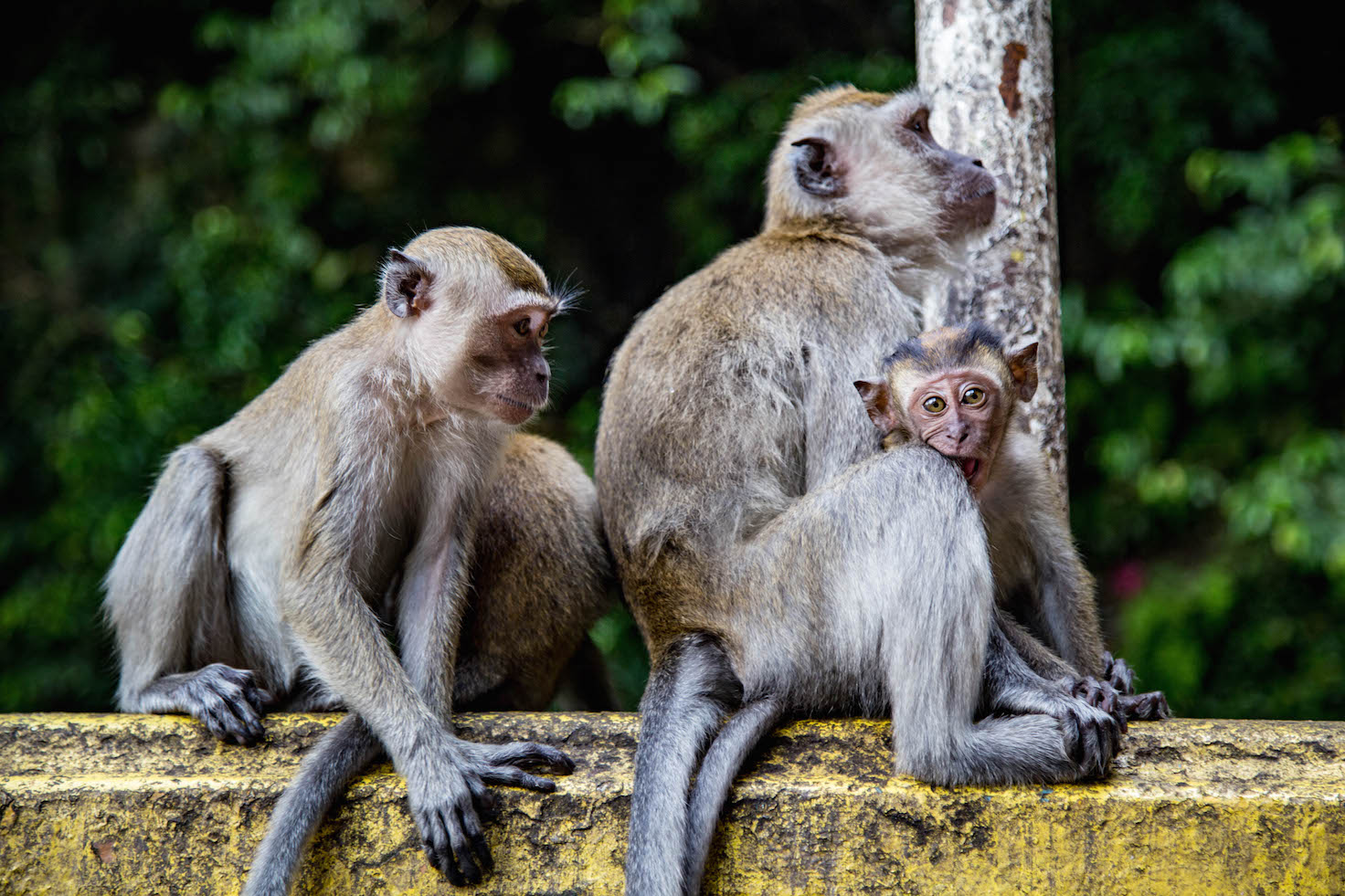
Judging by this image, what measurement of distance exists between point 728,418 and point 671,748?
3.71 feet

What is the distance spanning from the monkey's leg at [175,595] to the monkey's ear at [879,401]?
215cm

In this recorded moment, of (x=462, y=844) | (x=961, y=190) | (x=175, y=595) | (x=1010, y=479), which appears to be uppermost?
(x=961, y=190)

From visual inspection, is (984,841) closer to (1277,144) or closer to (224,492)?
(224,492)

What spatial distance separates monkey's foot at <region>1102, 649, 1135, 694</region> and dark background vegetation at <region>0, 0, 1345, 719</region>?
3069mm

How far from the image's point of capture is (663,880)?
314 cm

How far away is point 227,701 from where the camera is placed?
4.02 meters

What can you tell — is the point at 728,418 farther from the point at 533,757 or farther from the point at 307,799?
the point at 307,799

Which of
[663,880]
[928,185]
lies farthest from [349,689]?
[928,185]

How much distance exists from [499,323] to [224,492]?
1.26 m

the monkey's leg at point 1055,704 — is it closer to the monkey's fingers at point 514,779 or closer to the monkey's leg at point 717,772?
the monkey's leg at point 717,772

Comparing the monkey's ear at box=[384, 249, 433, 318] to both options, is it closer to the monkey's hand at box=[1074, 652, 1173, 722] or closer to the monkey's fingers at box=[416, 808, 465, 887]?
the monkey's fingers at box=[416, 808, 465, 887]

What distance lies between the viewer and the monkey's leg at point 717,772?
3311mm

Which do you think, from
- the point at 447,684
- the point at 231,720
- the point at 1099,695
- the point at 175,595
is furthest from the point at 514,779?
the point at 1099,695

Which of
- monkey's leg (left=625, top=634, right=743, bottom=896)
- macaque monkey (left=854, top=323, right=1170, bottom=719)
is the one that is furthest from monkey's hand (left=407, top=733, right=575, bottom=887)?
macaque monkey (left=854, top=323, right=1170, bottom=719)
